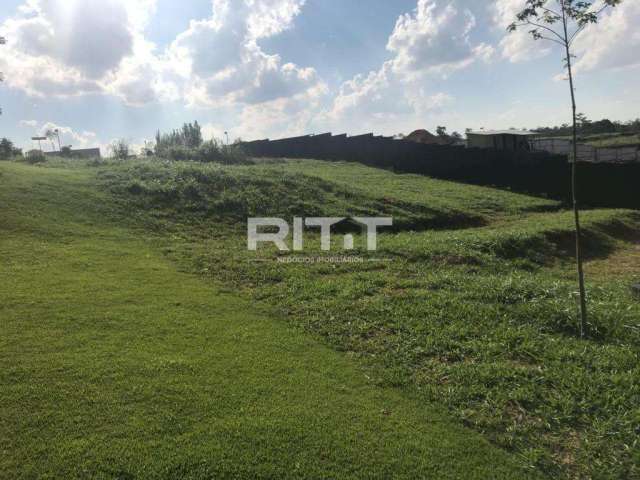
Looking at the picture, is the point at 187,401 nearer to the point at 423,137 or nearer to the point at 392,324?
the point at 392,324

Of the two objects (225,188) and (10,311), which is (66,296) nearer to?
(10,311)

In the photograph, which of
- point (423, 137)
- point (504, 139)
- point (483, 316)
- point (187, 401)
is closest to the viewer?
point (187, 401)

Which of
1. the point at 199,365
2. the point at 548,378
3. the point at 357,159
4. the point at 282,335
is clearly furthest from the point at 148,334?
the point at 357,159

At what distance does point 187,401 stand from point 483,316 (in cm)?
370

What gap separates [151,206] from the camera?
11039 mm

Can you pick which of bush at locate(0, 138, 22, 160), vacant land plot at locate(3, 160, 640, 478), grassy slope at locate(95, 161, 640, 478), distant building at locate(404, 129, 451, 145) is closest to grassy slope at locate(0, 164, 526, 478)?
vacant land plot at locate(3, 160, 640, 478)

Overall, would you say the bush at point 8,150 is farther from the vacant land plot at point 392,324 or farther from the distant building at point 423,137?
the distant building at point 423,137

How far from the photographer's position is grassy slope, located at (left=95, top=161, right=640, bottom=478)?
349cm

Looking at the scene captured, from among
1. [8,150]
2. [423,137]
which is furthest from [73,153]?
[423,137]

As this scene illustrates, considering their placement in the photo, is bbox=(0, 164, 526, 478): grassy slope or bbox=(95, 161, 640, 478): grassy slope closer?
bbox=(0, 164, 526, 478): grassy slope

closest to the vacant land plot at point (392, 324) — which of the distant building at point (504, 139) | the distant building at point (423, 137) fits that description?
the distant building at point (504, 139)

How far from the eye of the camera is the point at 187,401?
353 centimetres

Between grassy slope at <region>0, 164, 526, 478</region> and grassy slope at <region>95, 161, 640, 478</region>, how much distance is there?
46 centimetres

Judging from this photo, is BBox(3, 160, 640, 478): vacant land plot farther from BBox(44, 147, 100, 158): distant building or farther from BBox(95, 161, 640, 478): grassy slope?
BBox(44, 147, 100, 158): distant building
